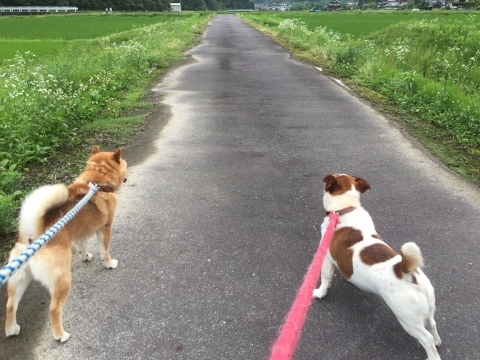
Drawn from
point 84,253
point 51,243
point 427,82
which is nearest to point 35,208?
point 51,243

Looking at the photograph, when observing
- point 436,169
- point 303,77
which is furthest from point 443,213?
point 303,77

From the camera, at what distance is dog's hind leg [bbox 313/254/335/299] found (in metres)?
2.92

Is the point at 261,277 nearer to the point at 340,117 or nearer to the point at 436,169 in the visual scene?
the point at 436,169

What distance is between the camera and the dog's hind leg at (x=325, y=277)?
2.92 m

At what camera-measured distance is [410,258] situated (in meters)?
2.21

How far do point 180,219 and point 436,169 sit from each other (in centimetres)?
401

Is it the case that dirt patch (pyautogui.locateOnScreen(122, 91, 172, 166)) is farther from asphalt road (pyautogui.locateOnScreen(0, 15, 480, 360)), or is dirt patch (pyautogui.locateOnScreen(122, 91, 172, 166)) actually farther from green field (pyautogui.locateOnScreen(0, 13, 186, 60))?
green field (pyautogui.locateOnScreen(0, 13, 186, 60))

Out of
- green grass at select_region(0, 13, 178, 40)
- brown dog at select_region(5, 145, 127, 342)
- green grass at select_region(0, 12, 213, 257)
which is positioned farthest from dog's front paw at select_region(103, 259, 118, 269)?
green grass at select_region(0, 13, 178, 40)

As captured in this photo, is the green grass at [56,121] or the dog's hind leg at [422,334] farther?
the green grass at [56,121]

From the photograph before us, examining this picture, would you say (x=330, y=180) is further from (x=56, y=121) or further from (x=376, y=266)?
(x=56, y=121)

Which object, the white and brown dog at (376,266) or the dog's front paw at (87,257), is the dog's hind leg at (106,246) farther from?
the white and brown dog at (376,266)

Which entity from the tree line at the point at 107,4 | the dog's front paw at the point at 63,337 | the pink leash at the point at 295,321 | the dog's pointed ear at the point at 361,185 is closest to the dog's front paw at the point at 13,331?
the dog's front paw at the point at 63,337

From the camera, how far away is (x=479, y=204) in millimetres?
4527

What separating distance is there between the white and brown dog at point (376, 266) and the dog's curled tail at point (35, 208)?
2.13 meters
